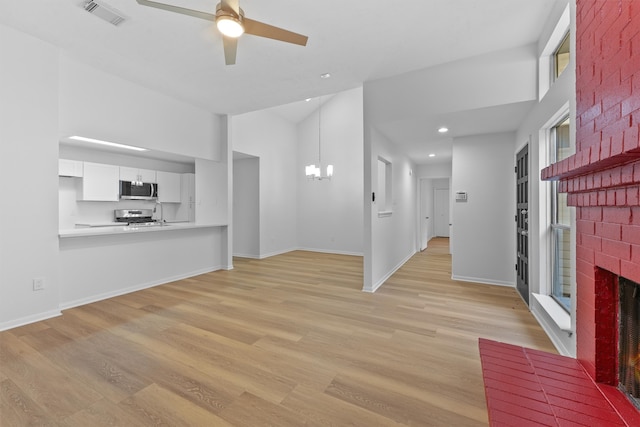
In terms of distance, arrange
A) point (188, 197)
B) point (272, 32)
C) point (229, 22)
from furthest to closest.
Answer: point (188, 197) < point (272, 32) < point (229, 22)

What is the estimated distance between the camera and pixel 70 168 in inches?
164

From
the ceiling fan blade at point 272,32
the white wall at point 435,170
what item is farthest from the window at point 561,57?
the white wall at point 435,170

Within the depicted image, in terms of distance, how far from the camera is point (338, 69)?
11.6 ft

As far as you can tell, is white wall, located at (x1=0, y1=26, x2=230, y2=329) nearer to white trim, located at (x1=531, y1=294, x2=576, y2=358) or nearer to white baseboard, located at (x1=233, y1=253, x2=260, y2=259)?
white baseboard, located at (x1=233, y1=253, x2=260, y2=259)

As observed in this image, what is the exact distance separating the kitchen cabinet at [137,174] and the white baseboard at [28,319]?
2514 mm

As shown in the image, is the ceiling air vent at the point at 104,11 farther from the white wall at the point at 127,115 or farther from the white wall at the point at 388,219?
the white wall at the point at 388,219

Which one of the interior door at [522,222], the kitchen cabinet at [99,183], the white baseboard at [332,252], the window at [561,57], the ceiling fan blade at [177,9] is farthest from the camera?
the white baseboard at [332,252]

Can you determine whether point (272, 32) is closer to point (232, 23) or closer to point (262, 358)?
point (232, 23)

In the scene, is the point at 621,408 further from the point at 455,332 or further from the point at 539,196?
the point at 539,196

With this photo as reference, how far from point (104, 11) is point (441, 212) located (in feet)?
37.3

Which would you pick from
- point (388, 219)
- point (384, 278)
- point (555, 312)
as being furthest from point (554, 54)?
point (384, 278)

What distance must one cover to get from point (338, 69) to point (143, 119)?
9.58 feet

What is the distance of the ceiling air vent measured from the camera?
2.41 m

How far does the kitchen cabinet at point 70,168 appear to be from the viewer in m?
4.07
